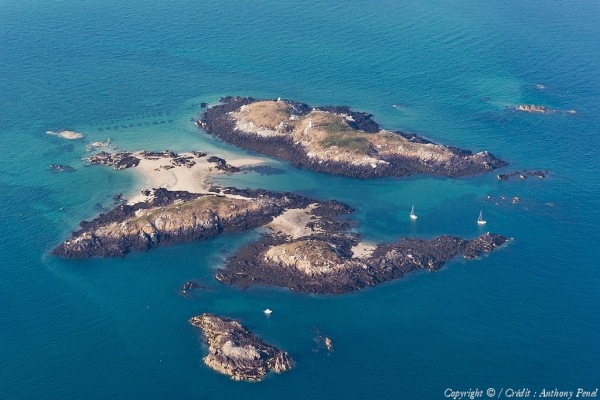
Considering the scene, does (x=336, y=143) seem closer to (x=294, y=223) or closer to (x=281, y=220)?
(x=281, y=220)

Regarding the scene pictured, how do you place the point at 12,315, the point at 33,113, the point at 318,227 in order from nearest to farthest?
the point at 12,315
the point at 318,227
the point at 33,113

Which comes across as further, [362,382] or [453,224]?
[453,224]

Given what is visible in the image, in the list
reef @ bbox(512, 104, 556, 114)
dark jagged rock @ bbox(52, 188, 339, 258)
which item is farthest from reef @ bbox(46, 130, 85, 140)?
reef @ bbox(512, 104, 556, 114)

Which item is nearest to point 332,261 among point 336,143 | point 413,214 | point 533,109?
point 413,214

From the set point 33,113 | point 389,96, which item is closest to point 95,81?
point 33,113

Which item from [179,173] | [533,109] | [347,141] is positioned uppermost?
[533,109]

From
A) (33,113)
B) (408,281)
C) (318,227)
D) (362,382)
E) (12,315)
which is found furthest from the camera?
(33,113)

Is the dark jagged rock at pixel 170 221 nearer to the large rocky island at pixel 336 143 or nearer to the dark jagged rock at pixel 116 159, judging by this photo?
the dark jagged rock at pixel 116 159

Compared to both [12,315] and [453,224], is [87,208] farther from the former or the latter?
[453,224]
